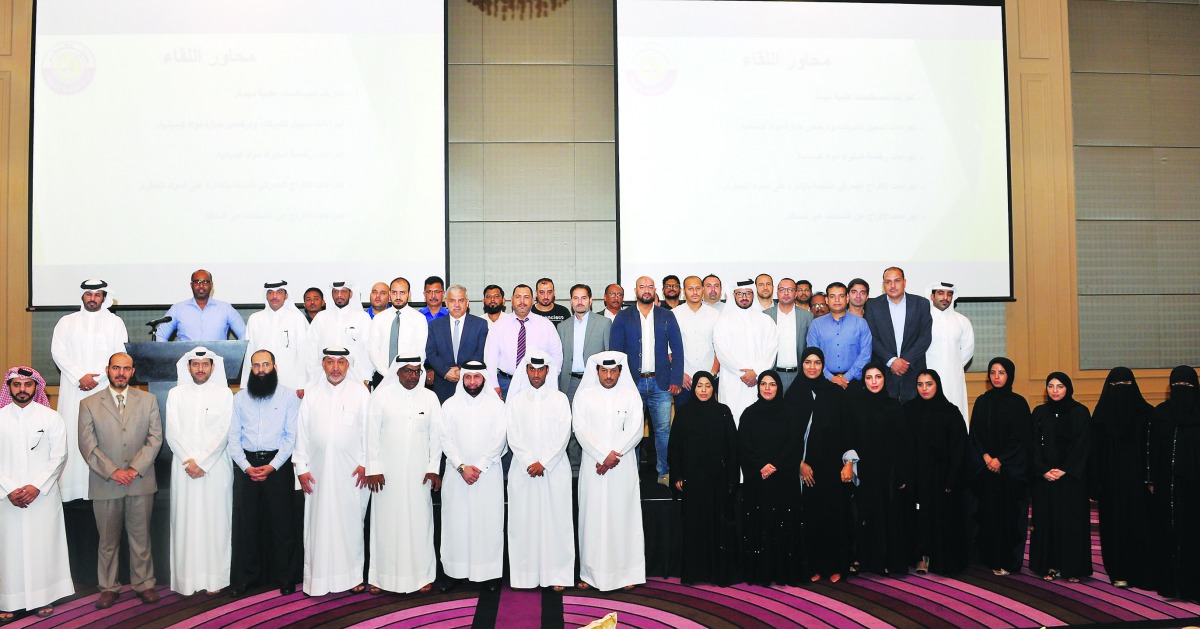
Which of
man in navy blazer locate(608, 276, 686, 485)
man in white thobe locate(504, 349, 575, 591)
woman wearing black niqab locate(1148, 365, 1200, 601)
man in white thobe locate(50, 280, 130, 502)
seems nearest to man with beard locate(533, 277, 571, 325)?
man in navy blazer locate(608, 276, 686, 485)

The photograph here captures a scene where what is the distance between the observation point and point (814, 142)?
729 centimetres

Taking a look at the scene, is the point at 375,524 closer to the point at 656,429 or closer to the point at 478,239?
the point at 656,429

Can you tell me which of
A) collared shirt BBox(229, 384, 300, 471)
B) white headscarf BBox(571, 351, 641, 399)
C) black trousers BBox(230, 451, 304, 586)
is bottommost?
black trousers BBox(230, 451, 304, 586)

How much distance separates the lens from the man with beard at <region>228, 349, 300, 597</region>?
477 cm

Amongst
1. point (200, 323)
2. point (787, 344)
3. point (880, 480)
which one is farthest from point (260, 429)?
point (880, 480)

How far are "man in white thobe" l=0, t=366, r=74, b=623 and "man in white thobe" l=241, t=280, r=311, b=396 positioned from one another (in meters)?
1.46

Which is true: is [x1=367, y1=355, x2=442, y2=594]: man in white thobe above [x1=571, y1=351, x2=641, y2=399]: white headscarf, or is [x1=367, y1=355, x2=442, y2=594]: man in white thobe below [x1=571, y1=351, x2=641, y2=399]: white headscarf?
below

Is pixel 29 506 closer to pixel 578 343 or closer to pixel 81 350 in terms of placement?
pixel 81 350

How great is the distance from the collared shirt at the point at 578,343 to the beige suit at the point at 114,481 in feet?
8.55

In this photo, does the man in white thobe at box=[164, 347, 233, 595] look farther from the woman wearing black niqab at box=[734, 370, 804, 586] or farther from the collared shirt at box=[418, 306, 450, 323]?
the woman wearing black niqab at box=[734, 370, 804, 586]

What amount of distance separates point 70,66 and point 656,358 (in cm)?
551

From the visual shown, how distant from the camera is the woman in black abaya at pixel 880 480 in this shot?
16.2 ft

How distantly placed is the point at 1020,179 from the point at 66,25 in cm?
853

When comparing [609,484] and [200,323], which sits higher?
[200,323]
